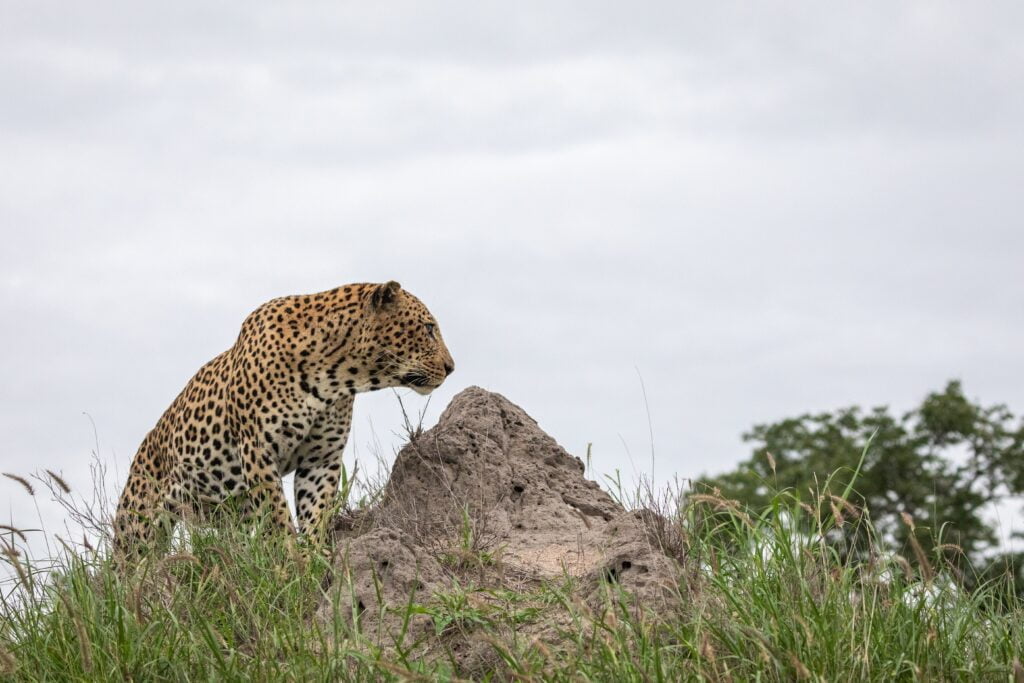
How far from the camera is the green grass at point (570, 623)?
6.80 m

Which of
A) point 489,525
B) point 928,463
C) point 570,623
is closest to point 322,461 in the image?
point 489,525

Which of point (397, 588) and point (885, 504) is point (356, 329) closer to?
point (397, 588)

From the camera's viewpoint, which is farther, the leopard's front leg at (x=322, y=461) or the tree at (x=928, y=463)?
the tree at (x=928, y=463)

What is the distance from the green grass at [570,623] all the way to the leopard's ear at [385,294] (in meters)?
2.96

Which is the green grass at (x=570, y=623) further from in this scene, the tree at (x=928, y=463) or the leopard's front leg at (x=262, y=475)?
the tree at (x=928, y=463)

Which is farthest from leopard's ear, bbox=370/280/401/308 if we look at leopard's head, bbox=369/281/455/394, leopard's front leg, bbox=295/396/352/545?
leopard's front leg, bbox=295/396/352/545

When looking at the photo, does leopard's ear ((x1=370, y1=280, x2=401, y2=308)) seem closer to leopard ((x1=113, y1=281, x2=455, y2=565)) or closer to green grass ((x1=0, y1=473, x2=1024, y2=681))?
leopard ((x1=113, y1=281, x2=455, y2=565))

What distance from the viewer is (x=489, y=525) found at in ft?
32.3

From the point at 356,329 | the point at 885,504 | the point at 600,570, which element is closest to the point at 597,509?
the point at 600,570

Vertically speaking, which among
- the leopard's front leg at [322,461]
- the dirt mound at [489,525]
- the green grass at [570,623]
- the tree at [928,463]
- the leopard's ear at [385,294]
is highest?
the tree at [928,463]

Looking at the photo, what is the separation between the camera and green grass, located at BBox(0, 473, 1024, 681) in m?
6.80

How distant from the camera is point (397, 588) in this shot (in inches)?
329

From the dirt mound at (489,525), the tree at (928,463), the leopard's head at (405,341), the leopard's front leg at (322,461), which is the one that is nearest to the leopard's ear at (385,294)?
the leopard's head at (405,341)

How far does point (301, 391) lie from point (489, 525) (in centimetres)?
228
